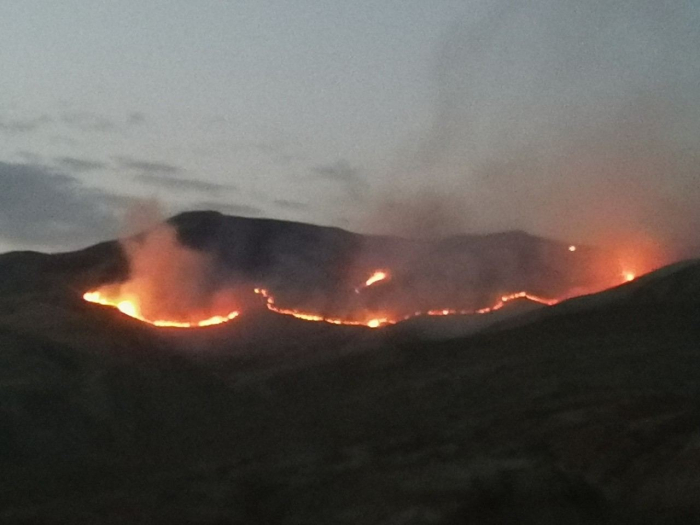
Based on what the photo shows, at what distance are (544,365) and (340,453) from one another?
11.0 m

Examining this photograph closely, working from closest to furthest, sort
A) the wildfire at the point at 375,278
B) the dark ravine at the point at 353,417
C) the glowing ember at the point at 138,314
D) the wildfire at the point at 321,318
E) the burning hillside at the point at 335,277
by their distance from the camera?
the dark ravine at the point at 353,417 < the glowing ember at the point at 138,314 < the wildfire at the point at 321,318 < the burning hillside at the point at 335,277 < the wildfire at the point at 375,278

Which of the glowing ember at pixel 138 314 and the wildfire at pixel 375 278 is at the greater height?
the wildfire at pixel 375 278

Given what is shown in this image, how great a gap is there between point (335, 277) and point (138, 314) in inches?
568

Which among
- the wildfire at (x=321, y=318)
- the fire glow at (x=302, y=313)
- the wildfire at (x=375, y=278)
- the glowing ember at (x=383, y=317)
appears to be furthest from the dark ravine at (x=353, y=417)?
the wildfire at (x=375, y=278)

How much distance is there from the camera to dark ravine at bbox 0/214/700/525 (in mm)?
27734

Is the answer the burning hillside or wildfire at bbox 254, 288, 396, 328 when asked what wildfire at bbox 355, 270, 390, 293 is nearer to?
the burning hillside

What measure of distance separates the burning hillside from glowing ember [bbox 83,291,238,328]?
8 centimetres

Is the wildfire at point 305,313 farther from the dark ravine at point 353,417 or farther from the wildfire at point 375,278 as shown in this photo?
the wildfire at point 375,278

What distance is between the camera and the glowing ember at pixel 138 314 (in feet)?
189

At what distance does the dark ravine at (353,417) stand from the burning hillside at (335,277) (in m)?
4.67

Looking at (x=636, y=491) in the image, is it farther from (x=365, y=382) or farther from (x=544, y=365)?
(x=365, y=382)

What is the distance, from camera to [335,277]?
66.9 m

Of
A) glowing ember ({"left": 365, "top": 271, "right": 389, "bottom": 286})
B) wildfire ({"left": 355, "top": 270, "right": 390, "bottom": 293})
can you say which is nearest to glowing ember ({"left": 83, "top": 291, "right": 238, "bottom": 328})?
wildfire ({"left": 355, "top": 270, "right": 390, "bottom": 293})

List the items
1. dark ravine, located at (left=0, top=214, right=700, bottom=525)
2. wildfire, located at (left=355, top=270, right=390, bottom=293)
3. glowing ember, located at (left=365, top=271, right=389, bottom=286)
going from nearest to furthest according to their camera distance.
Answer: dark ravine, located at (left=0, top=214, right=700, bottom=525) < wildfire, located at (left=355, top=270, right=390, bottom=293) < glowing ember, located at (left=365, top=271, right=389, bottom=286)
